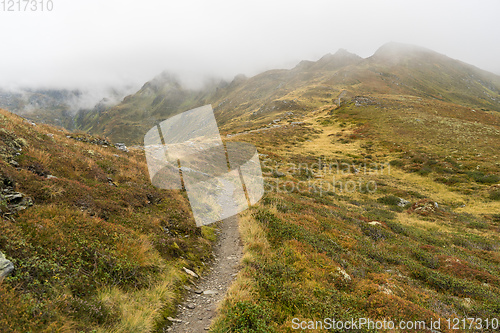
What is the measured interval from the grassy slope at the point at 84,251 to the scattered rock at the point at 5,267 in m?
0.12

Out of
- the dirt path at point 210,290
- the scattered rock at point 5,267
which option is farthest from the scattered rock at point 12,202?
the dirt path at point 210,290

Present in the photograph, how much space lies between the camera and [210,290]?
23.9 ft

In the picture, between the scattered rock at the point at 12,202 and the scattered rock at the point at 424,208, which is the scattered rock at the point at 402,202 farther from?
the scattered rock at the point at 12,202

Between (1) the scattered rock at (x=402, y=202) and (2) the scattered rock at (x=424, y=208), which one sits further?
(1) the scattered rock at (x=402, y=202)

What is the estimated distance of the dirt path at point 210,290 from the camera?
18.6ft

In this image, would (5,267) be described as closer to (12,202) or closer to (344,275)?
(12,202)

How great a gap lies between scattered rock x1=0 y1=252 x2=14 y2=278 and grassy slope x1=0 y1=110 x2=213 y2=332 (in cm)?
12

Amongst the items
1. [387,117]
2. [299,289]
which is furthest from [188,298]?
[387,117]

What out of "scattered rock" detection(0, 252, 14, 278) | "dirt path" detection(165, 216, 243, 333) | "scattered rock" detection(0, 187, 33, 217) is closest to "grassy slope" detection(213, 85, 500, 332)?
"dirt path" detection(165, 216, 243, 333)

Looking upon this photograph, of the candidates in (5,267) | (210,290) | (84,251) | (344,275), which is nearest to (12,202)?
(84,251)

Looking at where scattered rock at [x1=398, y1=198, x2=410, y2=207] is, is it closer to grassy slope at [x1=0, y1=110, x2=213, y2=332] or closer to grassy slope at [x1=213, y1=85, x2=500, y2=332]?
grassy slope at [x1=213, y1=85, x2=500, y2=332]

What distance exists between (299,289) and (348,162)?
43618 mm

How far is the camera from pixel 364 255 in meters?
10.7

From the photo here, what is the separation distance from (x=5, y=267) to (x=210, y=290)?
5.11 meters
